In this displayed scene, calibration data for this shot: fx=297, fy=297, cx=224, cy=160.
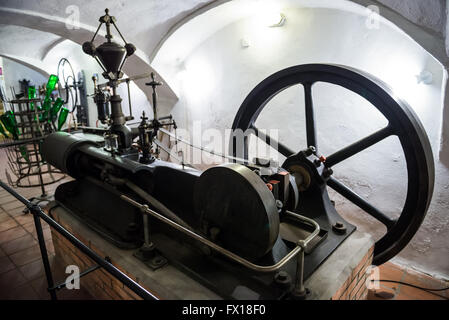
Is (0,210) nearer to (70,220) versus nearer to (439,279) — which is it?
(70,220)

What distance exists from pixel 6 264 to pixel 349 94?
118 inches

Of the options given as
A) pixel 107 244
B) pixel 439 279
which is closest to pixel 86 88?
pixel 107 244

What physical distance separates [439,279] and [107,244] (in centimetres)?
243

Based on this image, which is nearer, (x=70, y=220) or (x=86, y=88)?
(x=70, y=220)

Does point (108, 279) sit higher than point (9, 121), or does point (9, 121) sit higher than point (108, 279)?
point (9, 121)

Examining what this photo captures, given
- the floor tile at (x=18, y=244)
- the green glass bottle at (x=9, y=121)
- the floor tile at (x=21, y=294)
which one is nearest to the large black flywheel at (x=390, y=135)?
the floor tile at (x=21, y=294)

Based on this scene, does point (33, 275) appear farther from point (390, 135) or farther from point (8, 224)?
point (390, 135)

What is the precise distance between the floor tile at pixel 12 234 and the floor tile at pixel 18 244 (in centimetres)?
6

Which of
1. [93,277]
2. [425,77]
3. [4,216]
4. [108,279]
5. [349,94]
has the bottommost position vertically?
[4,216]

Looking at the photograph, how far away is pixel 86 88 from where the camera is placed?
632cm

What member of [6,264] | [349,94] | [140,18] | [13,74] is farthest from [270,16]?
[13,74]

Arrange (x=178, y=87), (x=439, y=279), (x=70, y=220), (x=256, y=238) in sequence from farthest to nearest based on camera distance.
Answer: (x=178, y=87) → (x=439, y=279) → (x=70, y=220) → (x=256, y=238)

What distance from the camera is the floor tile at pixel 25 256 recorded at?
2117mm

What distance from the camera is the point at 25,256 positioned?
218cm
